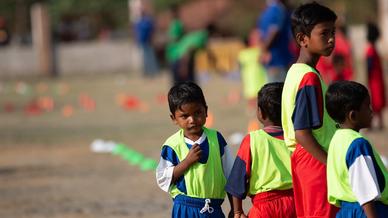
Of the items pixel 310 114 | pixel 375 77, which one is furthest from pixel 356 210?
pixel 375 77

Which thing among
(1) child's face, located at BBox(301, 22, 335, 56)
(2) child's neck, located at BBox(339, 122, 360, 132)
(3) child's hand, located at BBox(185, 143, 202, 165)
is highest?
(1) child's face, located at BBox(301, 22, 335, 56)

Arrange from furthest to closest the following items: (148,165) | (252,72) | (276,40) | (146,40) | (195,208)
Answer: (146,40), (252,72), (276,40), (148,165), (195,208)

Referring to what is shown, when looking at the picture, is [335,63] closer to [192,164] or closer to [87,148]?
[87,148]

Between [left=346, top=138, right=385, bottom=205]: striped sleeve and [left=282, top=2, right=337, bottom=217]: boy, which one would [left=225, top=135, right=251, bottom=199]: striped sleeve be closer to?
[left=282, top=2, right=337, bottom=217]: boy

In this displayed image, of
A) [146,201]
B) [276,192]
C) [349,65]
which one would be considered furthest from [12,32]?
[276,192]

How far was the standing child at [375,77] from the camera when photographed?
617 inches

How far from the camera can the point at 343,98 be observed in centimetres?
529

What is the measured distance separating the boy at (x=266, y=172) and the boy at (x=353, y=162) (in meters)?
0.55

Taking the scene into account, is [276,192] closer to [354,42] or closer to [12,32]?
[354,42]

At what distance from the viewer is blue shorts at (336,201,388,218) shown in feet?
17.0

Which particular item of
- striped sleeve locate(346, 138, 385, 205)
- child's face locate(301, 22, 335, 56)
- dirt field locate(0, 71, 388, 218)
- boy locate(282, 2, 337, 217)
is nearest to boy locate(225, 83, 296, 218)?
boy locate(282, 2, 337, 217)

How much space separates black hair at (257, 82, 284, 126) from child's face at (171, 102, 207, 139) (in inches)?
12.4

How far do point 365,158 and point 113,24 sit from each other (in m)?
48.2

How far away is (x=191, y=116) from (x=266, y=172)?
1.67ft
